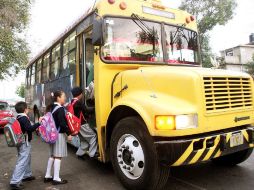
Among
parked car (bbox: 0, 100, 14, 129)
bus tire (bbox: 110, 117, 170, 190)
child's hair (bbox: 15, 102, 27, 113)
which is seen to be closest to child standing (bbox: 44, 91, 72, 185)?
child's hair (bbox: 15, 102, 27, 113)

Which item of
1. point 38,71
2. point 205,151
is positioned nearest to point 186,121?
point 205,151

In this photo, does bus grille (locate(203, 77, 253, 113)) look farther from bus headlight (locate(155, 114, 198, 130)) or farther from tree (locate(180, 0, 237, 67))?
tree (locate(180, 0, 237, 67))

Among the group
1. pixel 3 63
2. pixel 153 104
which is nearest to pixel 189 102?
pixel 153 104

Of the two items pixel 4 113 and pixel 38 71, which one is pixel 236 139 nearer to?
pixel 38 71

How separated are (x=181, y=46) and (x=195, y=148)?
8.18ft

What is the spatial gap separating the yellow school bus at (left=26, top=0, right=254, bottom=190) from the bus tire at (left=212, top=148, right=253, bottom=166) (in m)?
0.02

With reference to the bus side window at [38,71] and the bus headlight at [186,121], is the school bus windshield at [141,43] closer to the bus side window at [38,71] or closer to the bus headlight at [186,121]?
the bus headlight at [186,121]

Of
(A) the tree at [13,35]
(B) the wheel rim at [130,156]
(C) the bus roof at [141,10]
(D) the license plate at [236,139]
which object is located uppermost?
(A) the tree at [13,35]

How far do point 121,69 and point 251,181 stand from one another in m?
2.69

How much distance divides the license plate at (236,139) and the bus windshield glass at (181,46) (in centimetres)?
183

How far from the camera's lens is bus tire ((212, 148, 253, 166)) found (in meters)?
5.24

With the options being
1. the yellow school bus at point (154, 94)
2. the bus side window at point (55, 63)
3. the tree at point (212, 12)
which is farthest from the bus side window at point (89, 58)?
the tree at point (212, 12)

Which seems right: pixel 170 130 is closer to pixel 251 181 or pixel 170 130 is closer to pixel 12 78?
pixel 251 181

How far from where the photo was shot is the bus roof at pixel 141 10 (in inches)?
204
